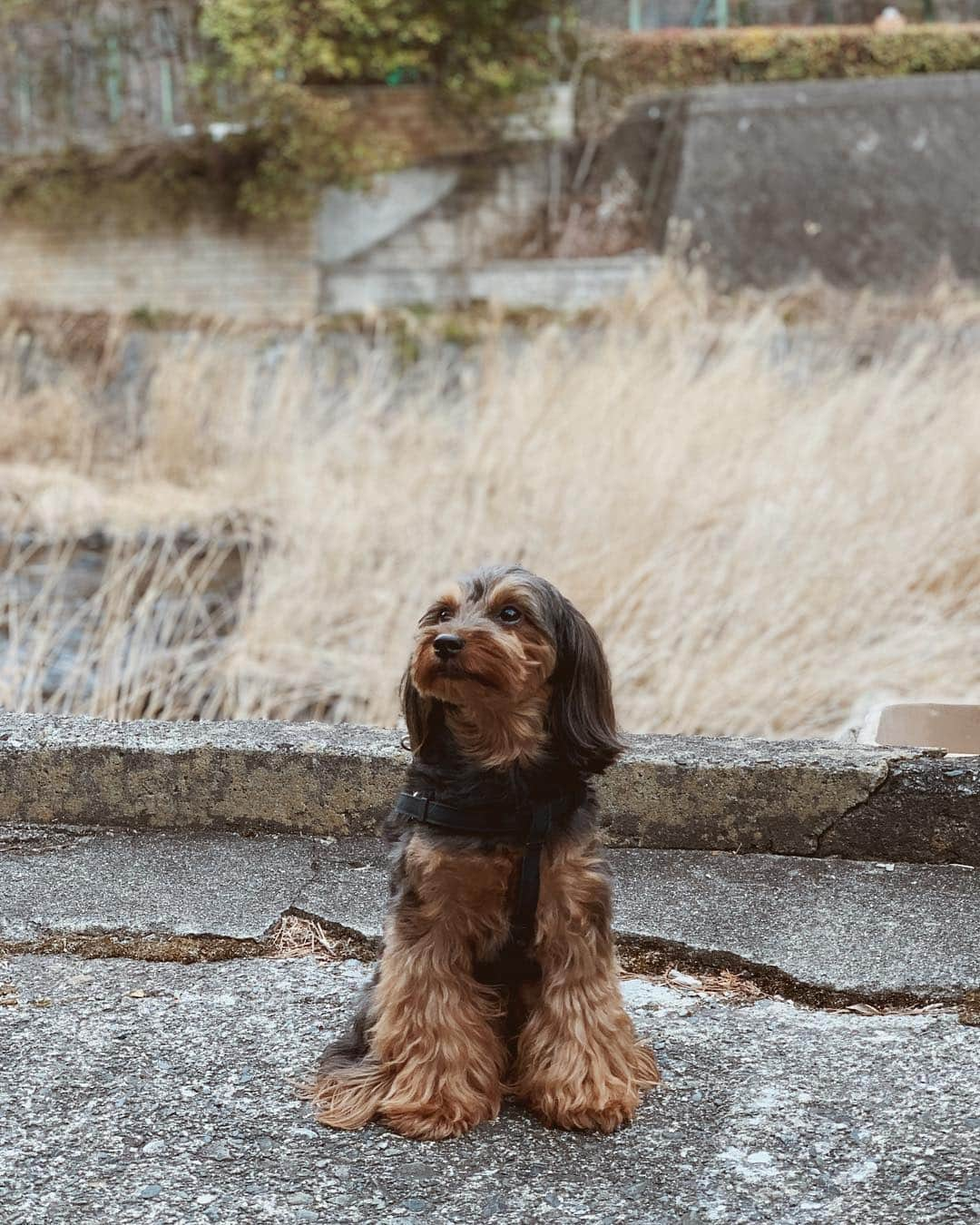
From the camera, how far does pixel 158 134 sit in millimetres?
14695

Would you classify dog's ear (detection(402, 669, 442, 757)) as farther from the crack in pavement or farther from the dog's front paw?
the crack in pavement

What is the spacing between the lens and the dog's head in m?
1.99

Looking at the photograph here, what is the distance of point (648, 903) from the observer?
2.97m

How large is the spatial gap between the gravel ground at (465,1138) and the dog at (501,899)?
0.22ft

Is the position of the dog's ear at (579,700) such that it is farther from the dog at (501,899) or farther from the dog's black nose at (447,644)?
the dog's black nose at (447,644)

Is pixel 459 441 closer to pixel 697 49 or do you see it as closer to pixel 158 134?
pixel 158 134

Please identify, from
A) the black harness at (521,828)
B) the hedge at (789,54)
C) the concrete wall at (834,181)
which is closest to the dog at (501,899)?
the black harness at (521,828)

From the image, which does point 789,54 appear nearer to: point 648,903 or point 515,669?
point 648,903

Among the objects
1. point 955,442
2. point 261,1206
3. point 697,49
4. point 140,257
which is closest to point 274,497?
point 955,442

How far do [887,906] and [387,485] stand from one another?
375 cm

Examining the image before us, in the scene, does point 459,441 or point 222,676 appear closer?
point 222,676

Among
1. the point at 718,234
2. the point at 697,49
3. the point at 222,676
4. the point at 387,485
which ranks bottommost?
the point at 222,676

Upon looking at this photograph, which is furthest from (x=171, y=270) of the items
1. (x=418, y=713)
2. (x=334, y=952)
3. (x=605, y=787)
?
(x=418, y=713)

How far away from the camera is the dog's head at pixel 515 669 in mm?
1989
